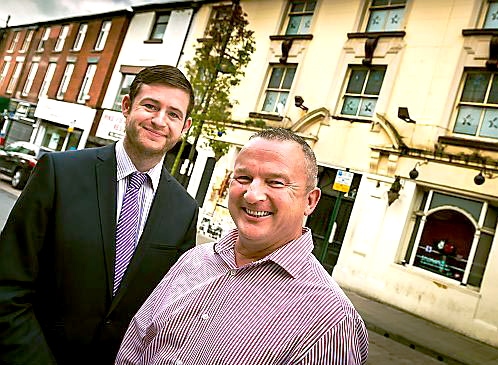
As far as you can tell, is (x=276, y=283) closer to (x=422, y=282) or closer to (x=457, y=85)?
(x=422, y=282)

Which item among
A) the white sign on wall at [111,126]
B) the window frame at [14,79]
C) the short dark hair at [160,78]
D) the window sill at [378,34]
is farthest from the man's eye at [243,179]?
the window frame at [14,79]

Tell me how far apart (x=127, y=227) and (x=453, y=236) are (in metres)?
9.70

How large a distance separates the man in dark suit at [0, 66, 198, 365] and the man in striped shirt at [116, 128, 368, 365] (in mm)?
175

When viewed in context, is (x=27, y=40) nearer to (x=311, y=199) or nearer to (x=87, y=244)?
(x=87, y=244)

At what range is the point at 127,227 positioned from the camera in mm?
1955

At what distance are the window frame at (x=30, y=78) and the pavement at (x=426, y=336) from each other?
1044 inches

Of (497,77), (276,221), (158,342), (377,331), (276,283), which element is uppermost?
(497,77)

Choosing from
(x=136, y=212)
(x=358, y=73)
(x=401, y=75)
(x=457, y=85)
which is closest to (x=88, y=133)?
(x=358, y=73)

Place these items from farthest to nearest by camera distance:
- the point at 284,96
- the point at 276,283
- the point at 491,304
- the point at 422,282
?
the point at 284,96 → the point at 422,282 → the point at 491,304 → the point at 276,283

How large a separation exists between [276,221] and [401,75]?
11.1m

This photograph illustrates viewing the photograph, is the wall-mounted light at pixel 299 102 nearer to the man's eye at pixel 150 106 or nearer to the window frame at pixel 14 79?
the man's eye at pixel 150 106

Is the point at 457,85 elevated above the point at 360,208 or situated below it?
above

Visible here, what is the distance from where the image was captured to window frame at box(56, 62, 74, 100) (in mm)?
24125

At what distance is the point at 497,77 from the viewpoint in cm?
1003
